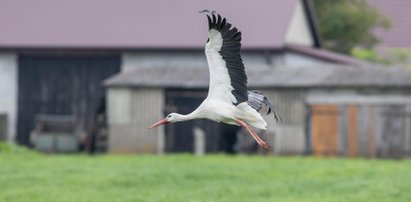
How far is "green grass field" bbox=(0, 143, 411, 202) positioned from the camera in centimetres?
2012

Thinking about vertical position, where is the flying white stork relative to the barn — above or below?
below

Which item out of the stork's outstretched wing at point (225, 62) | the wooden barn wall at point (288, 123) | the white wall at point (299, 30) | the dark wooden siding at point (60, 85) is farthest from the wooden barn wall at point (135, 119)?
the stork's outstretched wing at point (225, 62)

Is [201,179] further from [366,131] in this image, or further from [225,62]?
[366,131]

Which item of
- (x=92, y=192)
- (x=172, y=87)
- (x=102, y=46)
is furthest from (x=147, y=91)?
(x=92, y=192)

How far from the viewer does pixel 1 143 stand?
102 feet

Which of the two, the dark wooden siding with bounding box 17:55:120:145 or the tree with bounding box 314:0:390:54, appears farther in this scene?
the tree with bounding box 314:0:390:54

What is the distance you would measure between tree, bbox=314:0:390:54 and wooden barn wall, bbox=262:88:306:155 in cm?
1041

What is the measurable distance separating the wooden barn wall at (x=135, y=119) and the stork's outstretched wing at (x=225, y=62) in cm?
1689

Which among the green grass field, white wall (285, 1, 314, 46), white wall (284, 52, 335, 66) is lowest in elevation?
the green grass field

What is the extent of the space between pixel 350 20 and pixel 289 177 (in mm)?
18793

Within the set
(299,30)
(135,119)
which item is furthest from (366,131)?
(299,30)

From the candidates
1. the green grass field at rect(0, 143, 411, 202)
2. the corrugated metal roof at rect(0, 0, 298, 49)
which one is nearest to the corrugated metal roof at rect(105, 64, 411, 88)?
the corrugated metal roof at rect(0, 0, 298, 49)

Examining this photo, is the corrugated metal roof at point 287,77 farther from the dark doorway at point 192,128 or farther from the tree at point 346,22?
the tree at point 346,22

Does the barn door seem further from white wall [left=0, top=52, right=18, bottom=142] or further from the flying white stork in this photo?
the flying white stork
